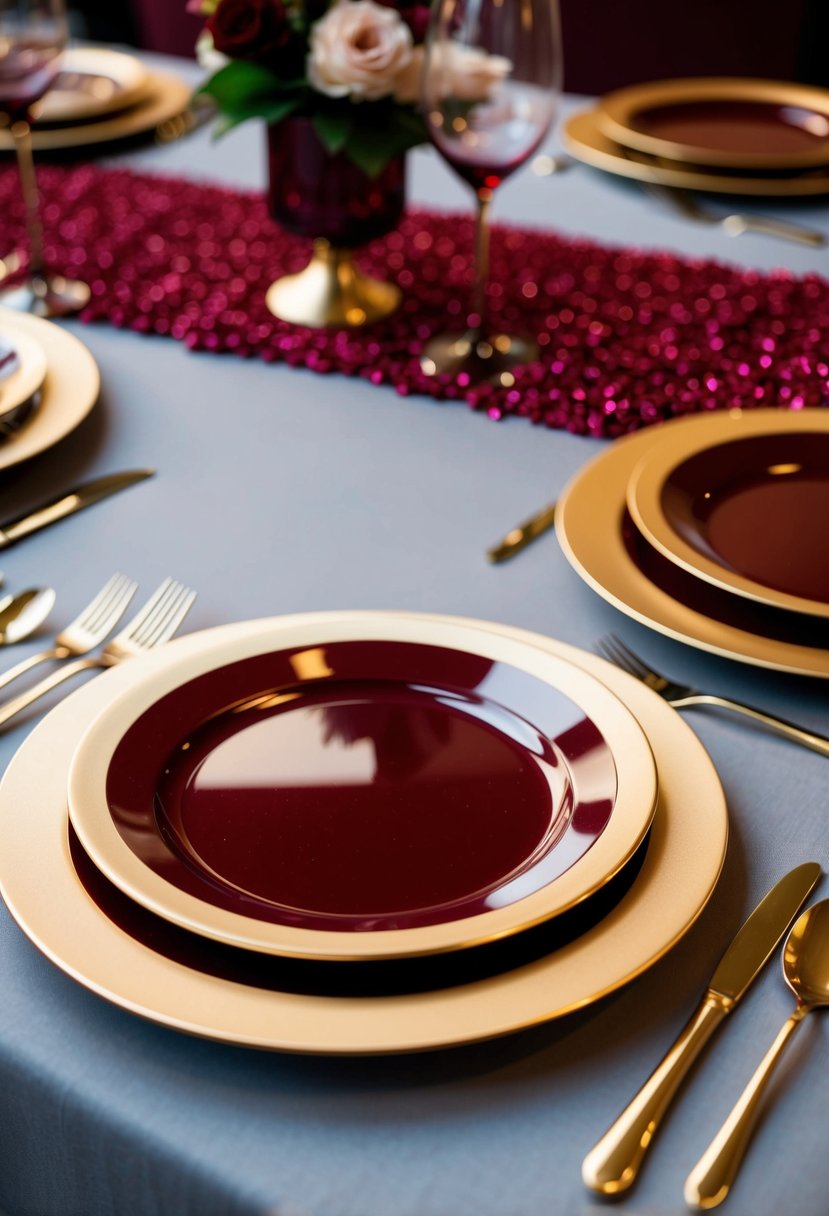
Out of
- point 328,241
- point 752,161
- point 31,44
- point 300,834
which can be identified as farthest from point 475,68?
point 300,834

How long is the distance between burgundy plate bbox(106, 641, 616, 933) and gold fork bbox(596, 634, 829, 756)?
10cm

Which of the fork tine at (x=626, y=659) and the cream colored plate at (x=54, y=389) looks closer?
the fork tine at (x=626, y=659)

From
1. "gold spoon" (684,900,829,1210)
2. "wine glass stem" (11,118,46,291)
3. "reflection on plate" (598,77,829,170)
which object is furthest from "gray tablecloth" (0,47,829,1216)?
"reflection on plate" (598,77,829,170)

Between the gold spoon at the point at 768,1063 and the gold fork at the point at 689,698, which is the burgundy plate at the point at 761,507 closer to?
the gold fork at the point at 689,698

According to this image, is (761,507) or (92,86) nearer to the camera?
(761,507)

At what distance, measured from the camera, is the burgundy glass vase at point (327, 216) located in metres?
1.09

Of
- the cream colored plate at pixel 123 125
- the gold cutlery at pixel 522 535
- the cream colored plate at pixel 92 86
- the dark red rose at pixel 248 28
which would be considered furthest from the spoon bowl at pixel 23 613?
A: the cream colored plate at pixel 92 86

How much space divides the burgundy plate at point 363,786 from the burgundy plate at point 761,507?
200mm

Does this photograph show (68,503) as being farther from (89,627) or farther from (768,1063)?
(768,1063)

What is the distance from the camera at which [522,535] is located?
0.84 m

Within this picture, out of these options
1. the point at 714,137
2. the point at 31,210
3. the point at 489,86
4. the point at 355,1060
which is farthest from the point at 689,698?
the point at 714,137

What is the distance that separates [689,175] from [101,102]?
26.7 inches

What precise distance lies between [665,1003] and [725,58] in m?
2.40

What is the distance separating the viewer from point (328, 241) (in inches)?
44.1
